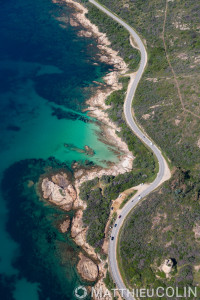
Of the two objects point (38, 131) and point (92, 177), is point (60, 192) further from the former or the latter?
point (38, 131)

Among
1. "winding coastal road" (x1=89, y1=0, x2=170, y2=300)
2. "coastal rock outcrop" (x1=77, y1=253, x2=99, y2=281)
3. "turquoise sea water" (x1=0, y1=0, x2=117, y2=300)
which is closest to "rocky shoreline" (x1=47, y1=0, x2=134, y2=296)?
"coastal rock outcrop" (x1=77, y1=253, x2=99, y2=281)

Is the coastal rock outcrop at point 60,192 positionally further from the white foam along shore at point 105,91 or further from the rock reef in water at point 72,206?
the white foam along shore at point 105,91

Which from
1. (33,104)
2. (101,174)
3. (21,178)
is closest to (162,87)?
(101,174)

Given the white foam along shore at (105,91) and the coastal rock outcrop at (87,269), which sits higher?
the white foam along shore at (105,91)

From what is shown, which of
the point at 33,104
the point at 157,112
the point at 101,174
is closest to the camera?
the point at 101,174

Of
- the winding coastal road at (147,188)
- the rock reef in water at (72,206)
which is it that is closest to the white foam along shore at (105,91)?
the rock reef in water at (72,206)

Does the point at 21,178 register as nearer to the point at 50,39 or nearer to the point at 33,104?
the point at 33,104
